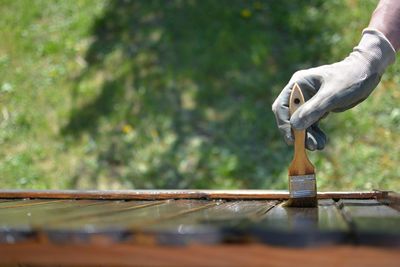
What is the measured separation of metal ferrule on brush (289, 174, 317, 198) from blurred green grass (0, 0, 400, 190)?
221cm

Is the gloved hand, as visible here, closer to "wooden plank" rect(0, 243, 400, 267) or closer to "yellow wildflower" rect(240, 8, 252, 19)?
"wooden plank" rect(0, 243, 400, 267)

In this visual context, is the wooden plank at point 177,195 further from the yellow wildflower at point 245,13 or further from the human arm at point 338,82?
the yellow wildflower at point 245,13

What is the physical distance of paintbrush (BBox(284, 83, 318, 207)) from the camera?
1.90m

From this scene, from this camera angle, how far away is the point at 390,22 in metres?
2.14

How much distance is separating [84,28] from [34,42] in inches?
18.1

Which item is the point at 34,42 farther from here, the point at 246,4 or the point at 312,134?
the point at 312,134

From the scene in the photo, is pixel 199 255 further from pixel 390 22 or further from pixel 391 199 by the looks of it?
pixel 390 22

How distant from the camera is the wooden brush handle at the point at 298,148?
1.92 metres

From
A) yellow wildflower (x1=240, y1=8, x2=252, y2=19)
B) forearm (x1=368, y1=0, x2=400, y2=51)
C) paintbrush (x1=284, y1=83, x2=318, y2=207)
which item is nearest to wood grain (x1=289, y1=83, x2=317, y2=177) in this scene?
paintbrush (x1=284, y1=83, x2=318, y2=207)

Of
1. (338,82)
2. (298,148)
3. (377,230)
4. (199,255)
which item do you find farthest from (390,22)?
(199,255)

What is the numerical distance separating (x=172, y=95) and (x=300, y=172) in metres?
2.91

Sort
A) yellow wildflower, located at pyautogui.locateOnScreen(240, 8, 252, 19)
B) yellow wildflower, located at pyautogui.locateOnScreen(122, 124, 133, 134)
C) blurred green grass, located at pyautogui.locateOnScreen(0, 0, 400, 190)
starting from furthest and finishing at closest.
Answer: yellow wildflower, located at pyautogui.locateOnScreen(240, 8, 252, 19) → yellow wildflower, located at pyautogui.locateOnScreen(122, 124, 133, 134) → blurred green grass, located at pyautogui.locateOnScreen(0, 0, 400, 190)

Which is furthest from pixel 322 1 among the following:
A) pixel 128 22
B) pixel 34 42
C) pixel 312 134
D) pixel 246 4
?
pixel 312 134

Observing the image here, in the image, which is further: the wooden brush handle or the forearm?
the forearm
